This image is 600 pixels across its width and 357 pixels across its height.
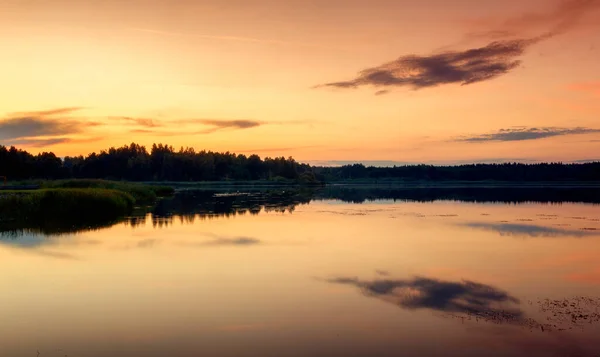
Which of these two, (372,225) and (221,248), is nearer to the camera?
(221,248)

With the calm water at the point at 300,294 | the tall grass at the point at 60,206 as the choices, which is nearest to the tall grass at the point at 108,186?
the tall grass at the point at 60,206

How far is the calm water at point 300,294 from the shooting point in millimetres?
10508

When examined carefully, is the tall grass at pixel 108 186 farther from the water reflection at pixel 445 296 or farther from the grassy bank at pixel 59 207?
the water reflection at pixel 445 296

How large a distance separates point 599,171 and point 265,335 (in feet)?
570

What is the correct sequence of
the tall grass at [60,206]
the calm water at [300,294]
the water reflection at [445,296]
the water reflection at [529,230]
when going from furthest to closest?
the tall grass at [60,206], the water reflection at [529,230], the water reflection at [445,296], the calm water at [300,294]

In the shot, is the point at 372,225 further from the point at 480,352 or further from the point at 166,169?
the point at 166,169

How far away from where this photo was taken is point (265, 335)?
11.0 meters

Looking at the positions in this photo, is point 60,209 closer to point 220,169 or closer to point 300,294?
point 300,294

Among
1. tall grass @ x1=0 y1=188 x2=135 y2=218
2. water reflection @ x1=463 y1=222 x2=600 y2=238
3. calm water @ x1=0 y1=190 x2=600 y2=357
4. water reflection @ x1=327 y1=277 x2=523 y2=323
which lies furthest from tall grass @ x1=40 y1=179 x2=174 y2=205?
water reflection @ x1=327 y1=277 x2=523 y2=323

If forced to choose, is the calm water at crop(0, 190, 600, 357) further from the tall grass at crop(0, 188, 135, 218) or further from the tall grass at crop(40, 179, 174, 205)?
the tall grass at crop(40, 179, 174, 205)

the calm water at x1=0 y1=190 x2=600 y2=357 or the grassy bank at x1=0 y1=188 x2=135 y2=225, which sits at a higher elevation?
the grassy bank at x1=0 y1=188 x2=135 y2=225

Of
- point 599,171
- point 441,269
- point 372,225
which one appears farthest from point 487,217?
point 599,171

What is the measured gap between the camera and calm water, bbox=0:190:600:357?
1051cm

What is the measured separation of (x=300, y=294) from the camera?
579 inches
